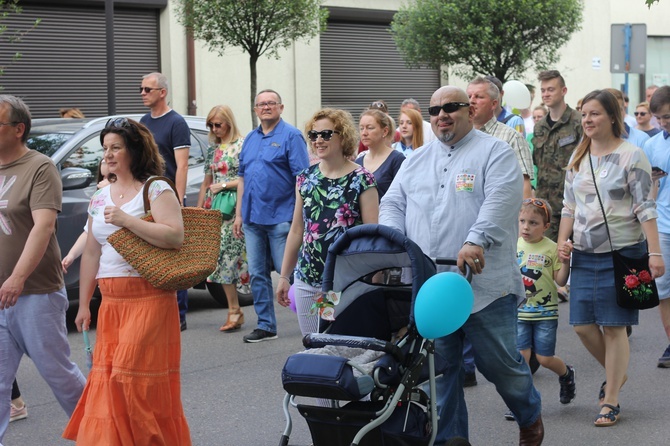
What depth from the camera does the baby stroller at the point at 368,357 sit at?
423 cm

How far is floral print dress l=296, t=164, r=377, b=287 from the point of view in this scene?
19.4ft

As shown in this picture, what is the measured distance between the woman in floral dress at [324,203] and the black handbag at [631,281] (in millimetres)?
1518

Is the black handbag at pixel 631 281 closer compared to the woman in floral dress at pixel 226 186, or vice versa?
the black handbag at pixel 631 281

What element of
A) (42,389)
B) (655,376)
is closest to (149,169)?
(42,389)

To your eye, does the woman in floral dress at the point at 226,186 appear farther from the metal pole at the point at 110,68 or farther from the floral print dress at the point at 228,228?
the metal pole at the point at 110,68

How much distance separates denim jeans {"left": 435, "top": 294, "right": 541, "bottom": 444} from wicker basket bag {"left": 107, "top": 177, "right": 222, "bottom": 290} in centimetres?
126

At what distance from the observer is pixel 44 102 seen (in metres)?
20.4

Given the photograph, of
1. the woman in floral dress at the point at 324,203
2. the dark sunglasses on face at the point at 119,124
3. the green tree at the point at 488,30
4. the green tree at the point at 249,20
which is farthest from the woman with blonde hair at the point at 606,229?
the green tree at the point at 488,30

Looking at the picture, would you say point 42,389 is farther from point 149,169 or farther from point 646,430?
point 646,430

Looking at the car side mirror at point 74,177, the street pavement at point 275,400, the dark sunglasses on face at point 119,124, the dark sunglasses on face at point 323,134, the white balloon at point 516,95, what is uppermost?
the white balloon at point 516,95

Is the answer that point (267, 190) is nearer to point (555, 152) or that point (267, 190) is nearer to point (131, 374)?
point (555, 152)

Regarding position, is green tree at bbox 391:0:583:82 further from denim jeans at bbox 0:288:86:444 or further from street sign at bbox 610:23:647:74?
denim jeans at bbox 0:288:86:444

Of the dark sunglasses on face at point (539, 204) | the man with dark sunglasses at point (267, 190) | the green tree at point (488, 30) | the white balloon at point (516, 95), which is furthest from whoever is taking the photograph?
the green tree at point (488, 30)

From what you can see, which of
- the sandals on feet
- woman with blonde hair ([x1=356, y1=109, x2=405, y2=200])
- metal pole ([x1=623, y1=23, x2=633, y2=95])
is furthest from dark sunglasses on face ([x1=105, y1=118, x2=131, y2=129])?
metal pole ([x1=623, y1=23, x2=633, y2=95])
